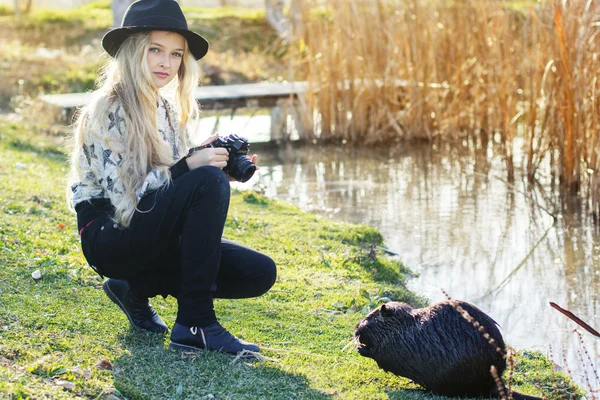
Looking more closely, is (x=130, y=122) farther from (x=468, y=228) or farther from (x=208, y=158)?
(x=468, y=228)

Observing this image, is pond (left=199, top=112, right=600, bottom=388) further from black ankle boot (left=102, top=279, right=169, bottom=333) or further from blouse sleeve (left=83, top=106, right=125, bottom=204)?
blouse sleeve (left=83, top=106, right=125, bottom=204)

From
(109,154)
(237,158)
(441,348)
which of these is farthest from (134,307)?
(441,348)

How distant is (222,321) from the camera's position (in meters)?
3.70

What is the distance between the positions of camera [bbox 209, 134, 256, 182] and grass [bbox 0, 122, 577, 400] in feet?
2.37

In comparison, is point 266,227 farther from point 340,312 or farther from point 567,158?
point 567,158

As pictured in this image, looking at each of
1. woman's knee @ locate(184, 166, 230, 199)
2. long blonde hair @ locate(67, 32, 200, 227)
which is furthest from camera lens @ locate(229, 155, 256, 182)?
long blonde hair @ locate(67, 32, 200, 227)

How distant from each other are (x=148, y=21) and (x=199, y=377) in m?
1.43

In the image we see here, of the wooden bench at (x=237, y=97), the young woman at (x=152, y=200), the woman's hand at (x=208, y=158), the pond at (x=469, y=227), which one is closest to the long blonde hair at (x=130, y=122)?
the young woman at (x=152, y=200)

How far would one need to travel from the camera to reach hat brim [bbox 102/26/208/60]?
10.5 feet

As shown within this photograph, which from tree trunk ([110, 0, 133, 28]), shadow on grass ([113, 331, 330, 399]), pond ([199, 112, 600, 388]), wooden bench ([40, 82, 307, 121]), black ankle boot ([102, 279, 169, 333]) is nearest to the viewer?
shadow on grass ([113, 331, 330, 399])

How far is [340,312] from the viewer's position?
13.1 feet

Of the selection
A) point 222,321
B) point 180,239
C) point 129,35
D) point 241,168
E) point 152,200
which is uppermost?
point 129,35

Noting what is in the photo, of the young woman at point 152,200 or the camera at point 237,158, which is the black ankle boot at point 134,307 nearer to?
the young woman at point 152,200

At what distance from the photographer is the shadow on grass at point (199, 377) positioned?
111 inches
